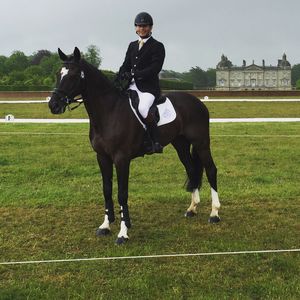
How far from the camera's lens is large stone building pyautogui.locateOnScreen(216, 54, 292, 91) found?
120312 millimetres

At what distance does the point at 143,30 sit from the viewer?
19.1 ft

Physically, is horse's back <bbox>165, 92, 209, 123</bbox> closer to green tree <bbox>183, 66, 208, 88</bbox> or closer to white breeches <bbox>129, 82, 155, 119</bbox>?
white breeches <bbox>129, 82, 155, 119</bbox>

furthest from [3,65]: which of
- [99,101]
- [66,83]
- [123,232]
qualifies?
[123,232]

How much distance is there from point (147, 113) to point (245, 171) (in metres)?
4.57

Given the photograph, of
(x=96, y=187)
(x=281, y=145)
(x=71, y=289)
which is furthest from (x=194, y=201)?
(x=281, y=145)

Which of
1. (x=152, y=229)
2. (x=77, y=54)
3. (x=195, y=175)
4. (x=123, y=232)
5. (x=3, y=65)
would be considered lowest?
(x=152, y=229)

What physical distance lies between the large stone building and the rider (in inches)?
4533

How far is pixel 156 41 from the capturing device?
5.91 m

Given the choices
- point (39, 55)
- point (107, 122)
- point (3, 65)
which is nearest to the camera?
point (107, 122)

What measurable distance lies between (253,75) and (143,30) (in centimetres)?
12165

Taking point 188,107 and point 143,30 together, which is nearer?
point 143,30

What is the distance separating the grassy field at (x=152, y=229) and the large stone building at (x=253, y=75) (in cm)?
11142

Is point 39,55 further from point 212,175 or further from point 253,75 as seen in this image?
point 212,175

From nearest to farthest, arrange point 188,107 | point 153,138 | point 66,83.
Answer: point 66,83
point 153,138
point 188,107
